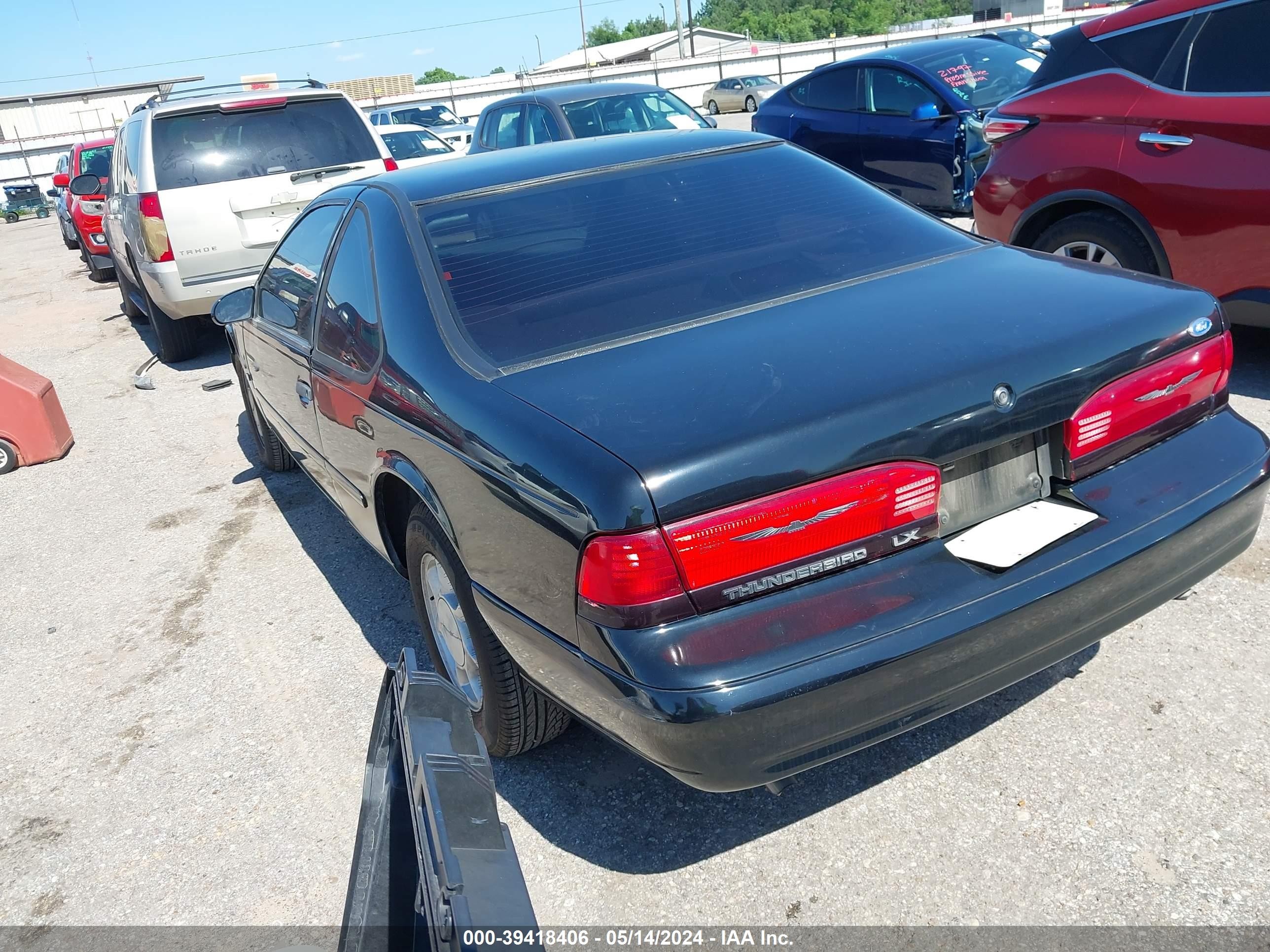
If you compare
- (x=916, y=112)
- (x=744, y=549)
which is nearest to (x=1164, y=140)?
(x=744, y=549)

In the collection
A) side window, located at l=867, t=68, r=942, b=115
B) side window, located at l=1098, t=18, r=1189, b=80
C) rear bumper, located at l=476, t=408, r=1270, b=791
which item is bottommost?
rear bumper, located at l=476, t=408, r=1270, b=791

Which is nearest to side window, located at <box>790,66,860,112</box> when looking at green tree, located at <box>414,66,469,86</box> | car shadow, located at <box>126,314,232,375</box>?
car shadow, located at <box>126,314,232,375</box>

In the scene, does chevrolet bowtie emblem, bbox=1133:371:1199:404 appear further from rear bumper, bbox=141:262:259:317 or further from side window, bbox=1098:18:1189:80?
rear bumper, bbox=141:262:259:317

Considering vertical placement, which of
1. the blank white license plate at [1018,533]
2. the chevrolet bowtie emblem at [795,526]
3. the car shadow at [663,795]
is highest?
the chevrolet bowtie emblem at [795,526]

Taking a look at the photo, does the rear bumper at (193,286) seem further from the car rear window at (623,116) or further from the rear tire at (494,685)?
the rear tire at (494,685)

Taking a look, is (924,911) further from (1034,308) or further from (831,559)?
(1034,308)

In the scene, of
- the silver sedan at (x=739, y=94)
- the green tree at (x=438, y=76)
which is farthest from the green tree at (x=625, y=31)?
the silver sedan at (x=739, y=94)

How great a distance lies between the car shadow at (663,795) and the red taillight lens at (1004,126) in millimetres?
3424

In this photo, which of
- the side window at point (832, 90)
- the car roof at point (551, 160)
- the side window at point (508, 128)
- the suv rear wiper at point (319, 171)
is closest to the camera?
the car roof at point (551, 160)

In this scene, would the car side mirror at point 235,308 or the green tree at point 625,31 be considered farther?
the green tree at point 625,31

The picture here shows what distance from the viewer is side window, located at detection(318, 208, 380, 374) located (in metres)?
3.09

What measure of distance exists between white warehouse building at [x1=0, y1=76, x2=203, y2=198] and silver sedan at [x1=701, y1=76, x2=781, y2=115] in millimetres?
20236

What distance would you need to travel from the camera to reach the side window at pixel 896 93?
29.4 feet

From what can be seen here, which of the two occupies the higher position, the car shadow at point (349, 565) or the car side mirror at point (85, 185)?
the car side mirror at point (85, 185)
